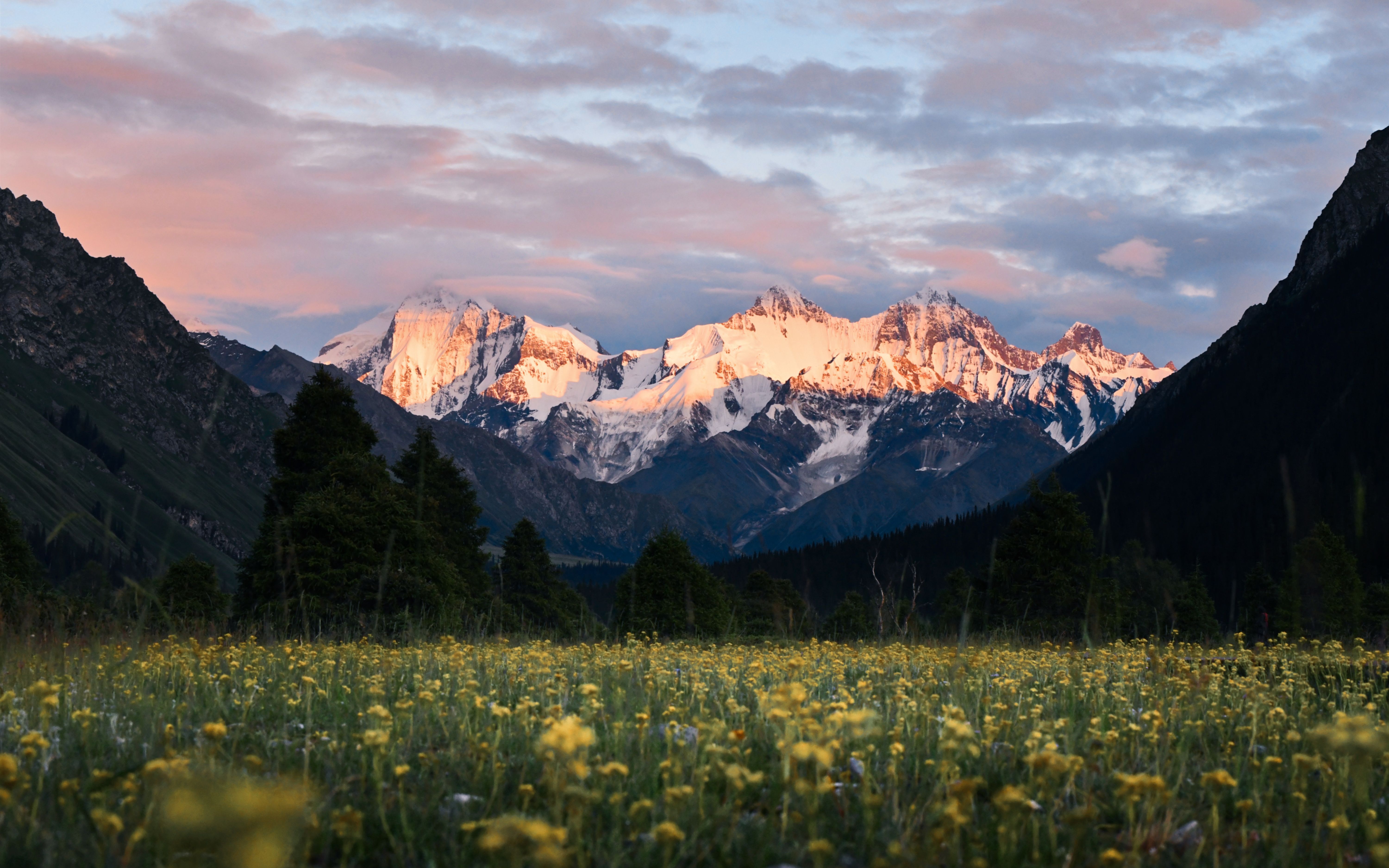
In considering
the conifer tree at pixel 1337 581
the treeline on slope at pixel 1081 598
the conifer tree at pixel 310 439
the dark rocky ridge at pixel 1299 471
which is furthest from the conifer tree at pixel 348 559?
the dark rocky ridge at pixel 1299 471

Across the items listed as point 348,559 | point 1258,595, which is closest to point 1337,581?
point 1258,595

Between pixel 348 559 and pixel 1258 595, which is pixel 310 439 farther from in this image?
pixel 1258 595

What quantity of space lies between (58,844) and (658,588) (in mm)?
37142

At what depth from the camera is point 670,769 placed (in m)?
5.17

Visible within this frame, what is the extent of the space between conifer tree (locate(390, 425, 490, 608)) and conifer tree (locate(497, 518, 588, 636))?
2141 mm

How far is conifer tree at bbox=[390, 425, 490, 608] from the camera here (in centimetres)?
4544

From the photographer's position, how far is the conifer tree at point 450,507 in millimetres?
45438

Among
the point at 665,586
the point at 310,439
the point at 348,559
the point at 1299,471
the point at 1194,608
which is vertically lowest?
the point at 1194,608

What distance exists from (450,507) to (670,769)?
2005 inches

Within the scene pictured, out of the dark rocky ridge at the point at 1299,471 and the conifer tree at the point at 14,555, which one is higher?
the dark rocky ridge at the point at 1299,471

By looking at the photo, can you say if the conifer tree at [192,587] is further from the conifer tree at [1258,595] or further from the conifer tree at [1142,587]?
the conifer tree at [1258,595]

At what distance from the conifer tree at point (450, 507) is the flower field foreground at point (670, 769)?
3419 centimetres

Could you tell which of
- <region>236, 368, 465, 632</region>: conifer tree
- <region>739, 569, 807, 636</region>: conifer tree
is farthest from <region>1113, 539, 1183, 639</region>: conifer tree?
<region>236, 368, 465, 632</region>: conifer tree

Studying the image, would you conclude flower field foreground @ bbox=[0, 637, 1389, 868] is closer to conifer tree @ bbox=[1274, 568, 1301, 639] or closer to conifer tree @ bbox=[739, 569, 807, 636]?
conifer tree @ bbox=[1274, 568, 1301, 639]
